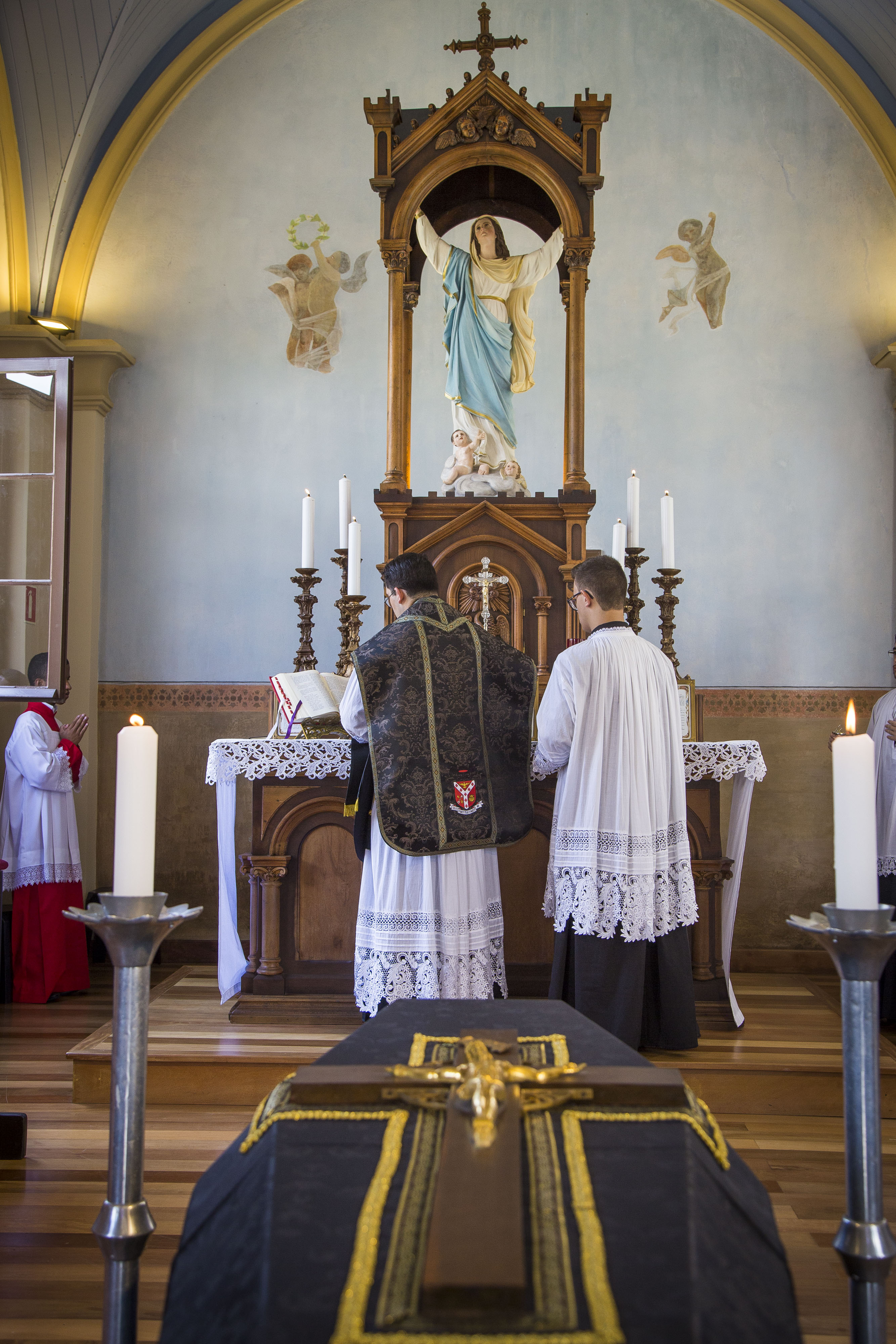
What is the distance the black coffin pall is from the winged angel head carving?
4867 millimetres

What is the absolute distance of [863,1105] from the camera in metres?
1.35

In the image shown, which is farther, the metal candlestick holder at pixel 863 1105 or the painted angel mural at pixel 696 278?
the painted angel mural at pixel 696 278

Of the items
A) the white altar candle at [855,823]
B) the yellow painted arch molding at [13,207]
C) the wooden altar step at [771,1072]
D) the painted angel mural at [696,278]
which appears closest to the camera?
the white altar candle at [855,823]

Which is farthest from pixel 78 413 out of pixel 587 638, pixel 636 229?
pixel 587 638

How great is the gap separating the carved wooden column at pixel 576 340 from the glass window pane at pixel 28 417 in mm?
2502

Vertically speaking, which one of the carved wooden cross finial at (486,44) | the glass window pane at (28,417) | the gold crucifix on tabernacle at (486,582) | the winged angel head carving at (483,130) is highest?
the carved wooden cross finial at (486,44)

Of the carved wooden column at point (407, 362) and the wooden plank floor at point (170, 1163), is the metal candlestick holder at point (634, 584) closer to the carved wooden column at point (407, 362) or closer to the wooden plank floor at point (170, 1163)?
the carved wooden column at point (407, 362)

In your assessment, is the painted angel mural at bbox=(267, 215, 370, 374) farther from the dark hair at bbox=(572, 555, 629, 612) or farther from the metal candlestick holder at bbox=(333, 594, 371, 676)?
the dark hair at bbox=(572, 555, 629, 612)

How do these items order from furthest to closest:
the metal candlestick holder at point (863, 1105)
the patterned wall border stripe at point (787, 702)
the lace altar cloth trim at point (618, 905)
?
the patterned wall border stripe at point (787, 702), the lace altar cloth trim at point (618, 905), the metal candlestick holder at point (863, 1105)

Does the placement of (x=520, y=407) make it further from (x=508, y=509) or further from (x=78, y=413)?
(x=78, y=413)

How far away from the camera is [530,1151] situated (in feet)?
4.22

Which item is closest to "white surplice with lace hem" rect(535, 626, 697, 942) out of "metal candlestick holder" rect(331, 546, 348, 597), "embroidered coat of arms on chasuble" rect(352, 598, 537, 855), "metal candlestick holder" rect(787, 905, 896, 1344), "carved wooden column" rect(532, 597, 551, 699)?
"embroidered coat of arms on chasuble" rect(352, 598, 537, 855)

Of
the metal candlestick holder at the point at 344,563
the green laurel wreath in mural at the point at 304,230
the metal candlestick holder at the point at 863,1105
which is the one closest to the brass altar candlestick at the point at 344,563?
the metal candlestick holder at the point at 344,563

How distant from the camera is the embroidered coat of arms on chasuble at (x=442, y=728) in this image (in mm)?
3623
